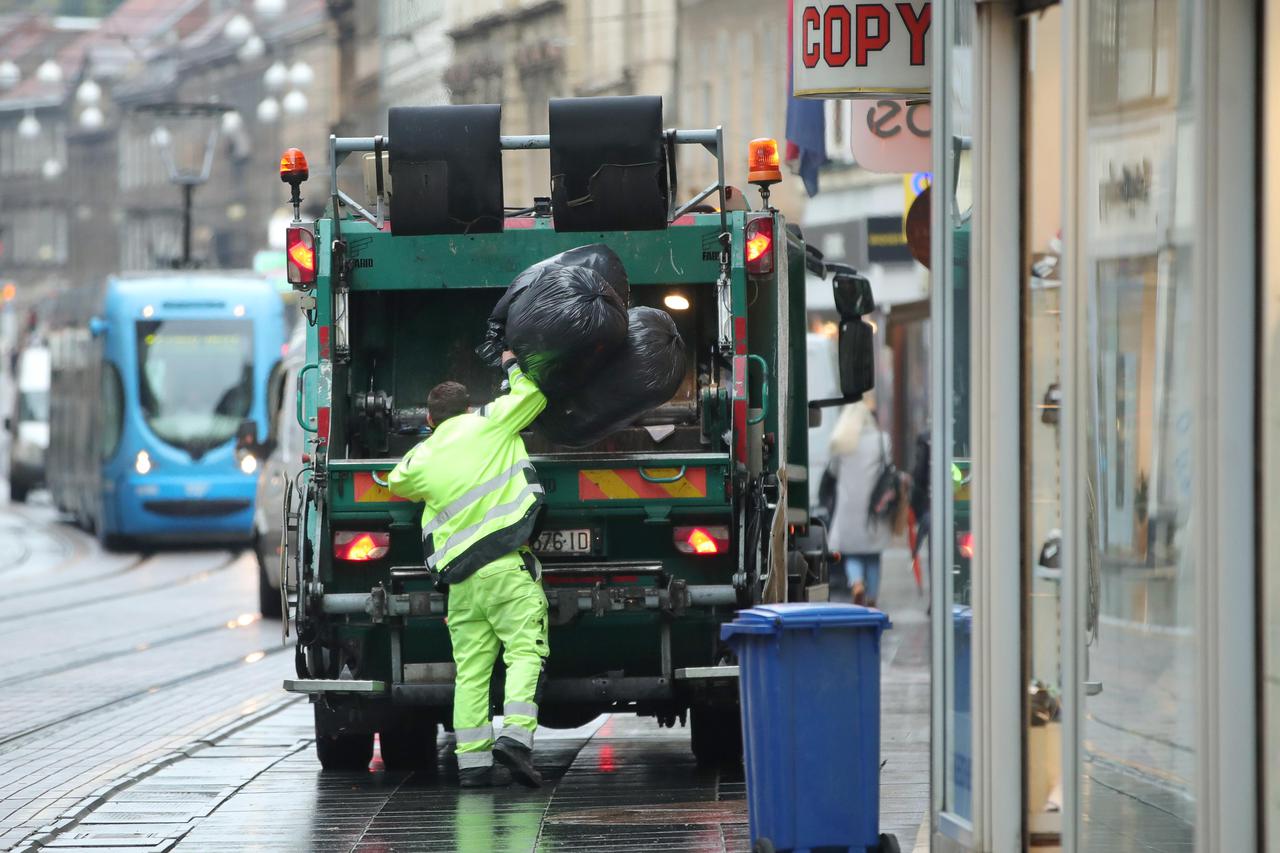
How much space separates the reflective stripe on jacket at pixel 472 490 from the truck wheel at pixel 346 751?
4.01ft

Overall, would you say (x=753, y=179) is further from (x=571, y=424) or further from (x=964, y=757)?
(x=964, y=757)

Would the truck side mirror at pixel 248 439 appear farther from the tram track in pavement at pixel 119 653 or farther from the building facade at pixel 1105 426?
the building facade at pixel 1105 426

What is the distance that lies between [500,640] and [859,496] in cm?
919

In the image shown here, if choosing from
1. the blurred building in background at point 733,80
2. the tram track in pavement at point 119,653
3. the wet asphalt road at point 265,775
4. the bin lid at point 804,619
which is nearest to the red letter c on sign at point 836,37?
the bin lid at point 804,619

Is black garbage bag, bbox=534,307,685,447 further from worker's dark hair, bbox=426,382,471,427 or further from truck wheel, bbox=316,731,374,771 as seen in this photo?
truck wheel, bbox=316,731,374,771

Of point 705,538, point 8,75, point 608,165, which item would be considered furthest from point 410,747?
point 8,75

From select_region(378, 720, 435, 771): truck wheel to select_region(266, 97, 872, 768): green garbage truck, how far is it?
0.01 meters

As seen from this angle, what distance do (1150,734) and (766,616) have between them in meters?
1.76

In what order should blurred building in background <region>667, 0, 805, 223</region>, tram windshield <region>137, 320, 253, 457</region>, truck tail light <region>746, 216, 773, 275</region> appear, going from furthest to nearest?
blurred building in background <region>667, 0, 805, 223</region> < tram windshield <region>137, 320, 253, 457</region> < truck tail light <region>746, 216, 773, 275</region>

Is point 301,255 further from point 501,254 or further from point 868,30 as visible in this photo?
point 868,30

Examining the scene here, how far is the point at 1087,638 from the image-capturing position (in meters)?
6.26

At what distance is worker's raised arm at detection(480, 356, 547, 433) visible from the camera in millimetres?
10000

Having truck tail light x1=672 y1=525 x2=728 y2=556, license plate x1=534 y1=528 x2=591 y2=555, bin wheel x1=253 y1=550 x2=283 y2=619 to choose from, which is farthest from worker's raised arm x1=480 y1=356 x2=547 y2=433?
bin wheel x1=253 y1=550 x2=283 y2=619

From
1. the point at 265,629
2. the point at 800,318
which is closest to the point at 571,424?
the point at 800,318
